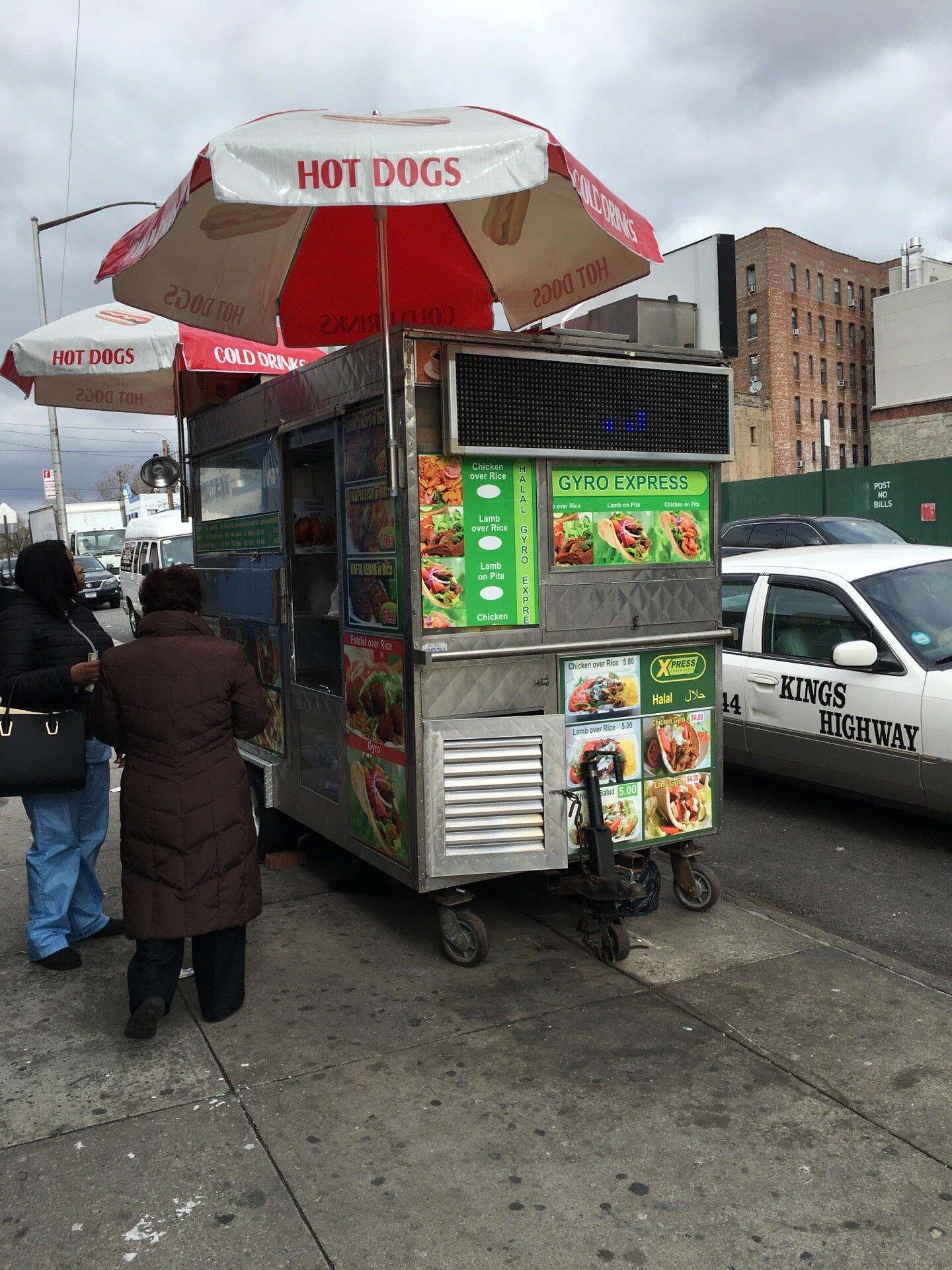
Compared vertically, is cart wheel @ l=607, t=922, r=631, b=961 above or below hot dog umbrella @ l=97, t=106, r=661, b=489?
below

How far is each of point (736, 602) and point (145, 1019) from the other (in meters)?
5.03

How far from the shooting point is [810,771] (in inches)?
263

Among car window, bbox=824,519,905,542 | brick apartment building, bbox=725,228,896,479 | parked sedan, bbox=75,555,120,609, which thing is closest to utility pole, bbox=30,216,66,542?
parked sedan, bbox=75,555,120,609

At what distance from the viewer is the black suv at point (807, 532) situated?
44.4ft

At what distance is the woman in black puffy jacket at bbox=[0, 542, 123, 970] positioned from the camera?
4578mm

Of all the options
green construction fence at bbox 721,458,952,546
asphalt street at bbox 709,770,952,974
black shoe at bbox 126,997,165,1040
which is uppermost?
green construction fence at bbox 721,458,952,546

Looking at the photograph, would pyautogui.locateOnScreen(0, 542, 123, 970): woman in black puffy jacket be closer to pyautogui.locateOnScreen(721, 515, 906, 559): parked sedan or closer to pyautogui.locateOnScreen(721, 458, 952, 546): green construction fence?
pyautogui.locateOnScreen(721, 515, 906, 559): parked sedan

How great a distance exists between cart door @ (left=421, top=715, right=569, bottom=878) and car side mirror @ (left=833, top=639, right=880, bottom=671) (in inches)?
93.6

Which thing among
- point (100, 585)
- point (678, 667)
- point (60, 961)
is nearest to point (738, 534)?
point (678, 667)

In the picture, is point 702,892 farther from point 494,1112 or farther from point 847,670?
point 494,1112

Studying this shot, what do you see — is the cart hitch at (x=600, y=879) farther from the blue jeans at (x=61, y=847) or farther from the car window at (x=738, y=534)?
the car window at (x=738, y=534)

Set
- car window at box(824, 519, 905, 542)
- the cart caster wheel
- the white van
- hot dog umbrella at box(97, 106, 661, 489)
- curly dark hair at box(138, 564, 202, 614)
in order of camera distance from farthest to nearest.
Result: the white van → car window at box(824, 519, 905, 542) → the cart caster wheel → curly dark hair at box(138, 564, 202, 614) → hot dog umbrella at box(97, 106, 661, 489)

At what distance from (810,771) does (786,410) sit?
62.4 m

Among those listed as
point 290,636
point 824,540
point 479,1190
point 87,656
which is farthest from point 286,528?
point 824,540
